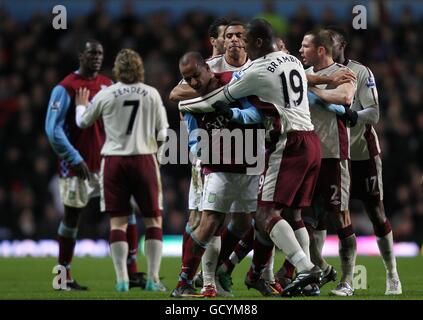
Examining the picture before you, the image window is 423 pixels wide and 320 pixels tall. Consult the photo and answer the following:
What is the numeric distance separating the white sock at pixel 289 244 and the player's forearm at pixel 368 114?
1550mm

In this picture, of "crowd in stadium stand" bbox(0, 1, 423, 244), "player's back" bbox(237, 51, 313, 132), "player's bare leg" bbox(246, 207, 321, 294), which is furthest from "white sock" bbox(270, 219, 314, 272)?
"crowd in stadium stand" bbox(0, 1, 423, 244)

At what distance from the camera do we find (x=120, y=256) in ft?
35.8

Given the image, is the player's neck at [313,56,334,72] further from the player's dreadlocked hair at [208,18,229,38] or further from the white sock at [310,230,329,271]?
the white sock at [310,230,329,271]

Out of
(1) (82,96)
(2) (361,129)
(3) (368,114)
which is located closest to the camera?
(3) (368,114)

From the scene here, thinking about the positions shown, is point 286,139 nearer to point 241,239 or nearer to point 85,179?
point 241,239

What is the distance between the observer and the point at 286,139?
934cm

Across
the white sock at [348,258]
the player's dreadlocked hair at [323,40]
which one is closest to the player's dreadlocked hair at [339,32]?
the player's dreadlocked hair at [323,40]

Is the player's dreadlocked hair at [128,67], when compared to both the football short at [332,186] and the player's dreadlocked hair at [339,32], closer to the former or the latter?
the player's dreadlocked hair at [339,32]

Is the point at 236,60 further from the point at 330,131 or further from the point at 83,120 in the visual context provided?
the point at 83,120

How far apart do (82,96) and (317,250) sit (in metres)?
2.91

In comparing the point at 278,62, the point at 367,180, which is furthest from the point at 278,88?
the point at 367,180

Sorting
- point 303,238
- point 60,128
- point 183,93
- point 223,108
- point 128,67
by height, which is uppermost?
point 128,67

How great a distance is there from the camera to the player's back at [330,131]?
33.0 feet

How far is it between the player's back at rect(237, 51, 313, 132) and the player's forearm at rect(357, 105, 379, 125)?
1066 millimetres
